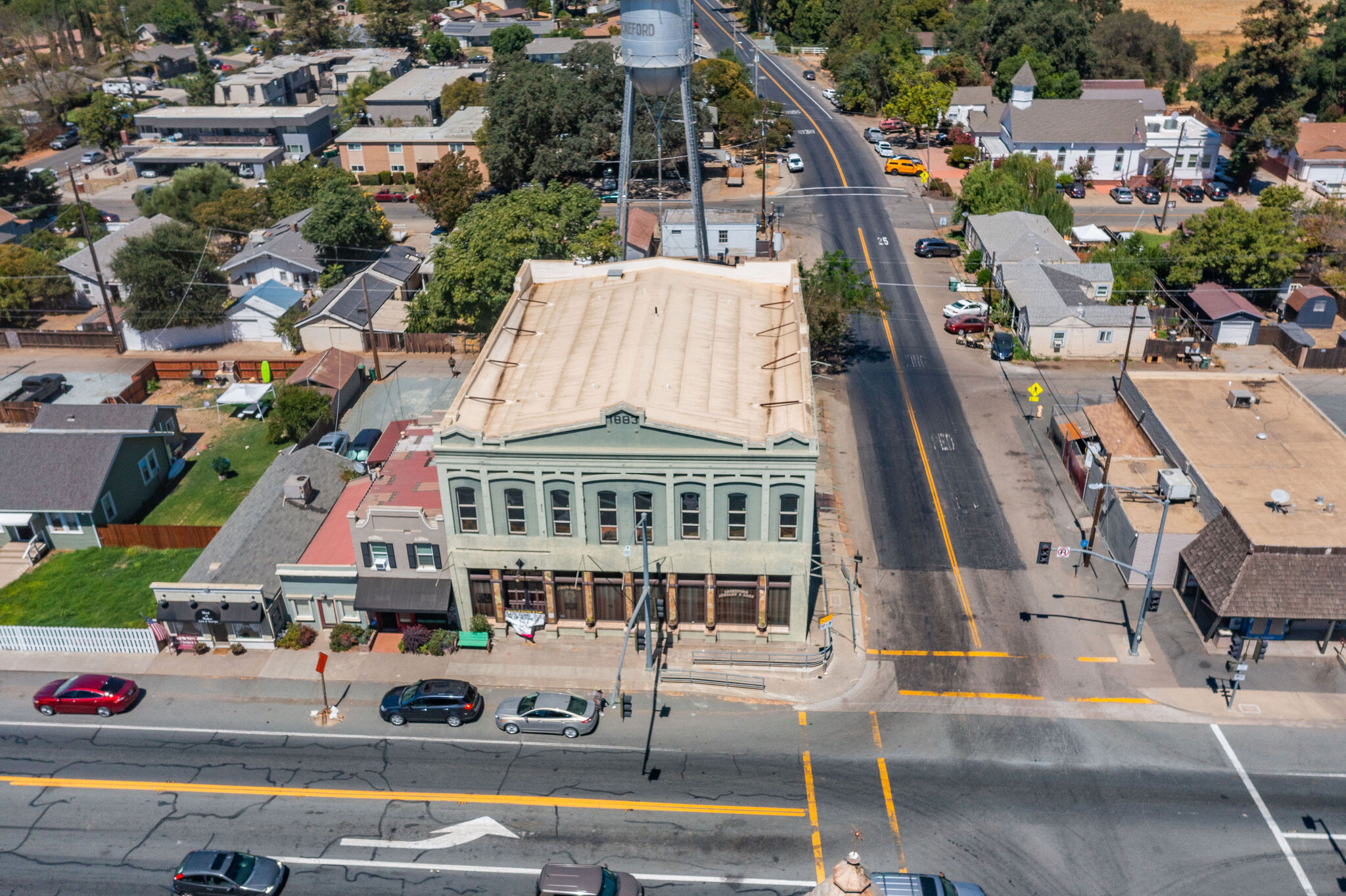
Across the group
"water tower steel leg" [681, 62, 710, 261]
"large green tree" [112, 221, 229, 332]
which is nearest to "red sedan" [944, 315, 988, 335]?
"water tower steel leg" [681, 62, 710, 261]

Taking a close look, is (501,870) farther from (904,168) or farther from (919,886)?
(904,168)

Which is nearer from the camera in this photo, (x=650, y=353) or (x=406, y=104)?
(x=650, y=353)

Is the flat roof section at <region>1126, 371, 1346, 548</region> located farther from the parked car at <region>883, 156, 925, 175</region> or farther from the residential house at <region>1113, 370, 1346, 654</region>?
the parked car at <region>883, 156, 925, 175</region>

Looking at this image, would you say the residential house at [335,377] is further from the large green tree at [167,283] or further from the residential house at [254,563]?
the large green tree at [167,283]

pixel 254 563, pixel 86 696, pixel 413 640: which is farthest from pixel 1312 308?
pixel 86 696

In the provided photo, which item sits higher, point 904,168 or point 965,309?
point 904,168

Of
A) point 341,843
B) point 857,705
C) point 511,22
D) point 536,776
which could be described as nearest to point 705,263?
point 857,705
